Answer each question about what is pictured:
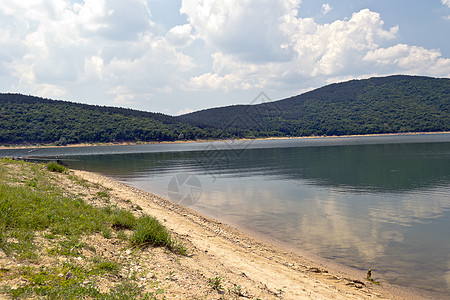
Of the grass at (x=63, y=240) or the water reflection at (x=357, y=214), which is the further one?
the water reflection at (x=357, y=214)

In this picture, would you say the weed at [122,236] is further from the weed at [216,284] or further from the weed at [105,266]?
the weed at [216,284]

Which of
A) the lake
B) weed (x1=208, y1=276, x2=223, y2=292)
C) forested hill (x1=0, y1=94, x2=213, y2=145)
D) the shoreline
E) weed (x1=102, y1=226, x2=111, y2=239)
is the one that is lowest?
the lake

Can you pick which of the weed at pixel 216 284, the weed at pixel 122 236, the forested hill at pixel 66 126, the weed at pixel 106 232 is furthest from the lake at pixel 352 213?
the forested hill at pixel 66 126

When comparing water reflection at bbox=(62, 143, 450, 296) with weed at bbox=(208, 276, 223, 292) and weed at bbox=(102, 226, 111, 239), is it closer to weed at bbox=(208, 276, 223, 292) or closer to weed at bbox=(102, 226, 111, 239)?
weed at bbox=(208, 276, 223, 292)

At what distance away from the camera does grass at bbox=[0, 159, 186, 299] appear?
5.73m

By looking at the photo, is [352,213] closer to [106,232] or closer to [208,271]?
[208,271]

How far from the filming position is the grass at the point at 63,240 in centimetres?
573

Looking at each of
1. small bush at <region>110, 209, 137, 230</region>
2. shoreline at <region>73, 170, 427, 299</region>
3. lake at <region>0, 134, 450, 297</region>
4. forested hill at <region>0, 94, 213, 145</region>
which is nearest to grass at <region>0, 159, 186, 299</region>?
small bush at <region>110, 209, 137, 230</region>

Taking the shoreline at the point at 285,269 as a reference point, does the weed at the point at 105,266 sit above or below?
above

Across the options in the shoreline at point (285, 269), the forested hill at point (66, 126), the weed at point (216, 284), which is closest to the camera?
the weed at point (216, 284)

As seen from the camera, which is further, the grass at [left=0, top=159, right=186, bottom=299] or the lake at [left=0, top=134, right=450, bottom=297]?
the lake at [left=0, top=134, right=450, bottom=297]

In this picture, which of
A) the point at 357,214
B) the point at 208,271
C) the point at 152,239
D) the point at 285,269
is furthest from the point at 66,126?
the point at 208,271

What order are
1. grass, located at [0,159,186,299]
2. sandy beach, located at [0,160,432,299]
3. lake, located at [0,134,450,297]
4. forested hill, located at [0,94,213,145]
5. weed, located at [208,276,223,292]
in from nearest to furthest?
grass, located at [0,159,186,299] → sandy beach, located at [0,160,432,299] → weed, located at [208,276,223,292] → lake, located at [0,134,450,297] → forested hill, located at [0,94,213,145]

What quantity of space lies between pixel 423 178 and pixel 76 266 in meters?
39.7
